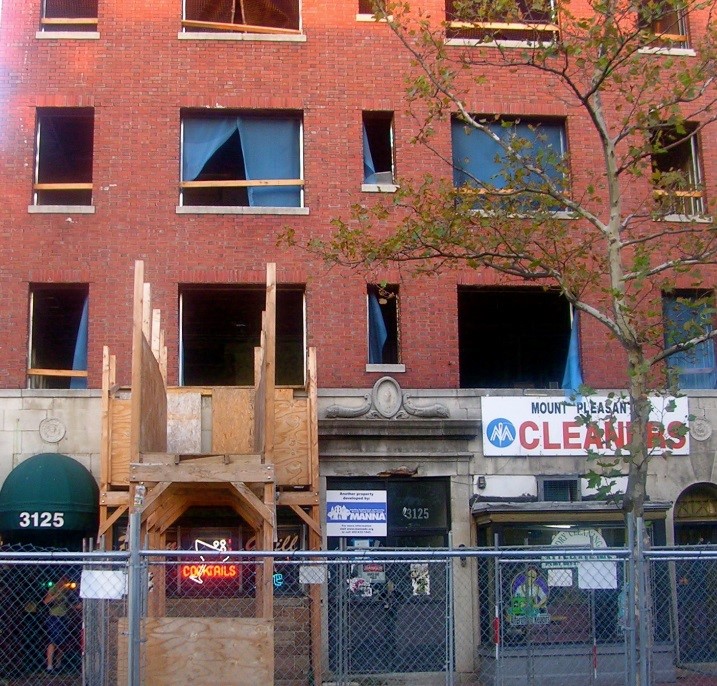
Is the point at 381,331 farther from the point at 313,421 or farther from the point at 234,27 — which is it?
the point at 234,27

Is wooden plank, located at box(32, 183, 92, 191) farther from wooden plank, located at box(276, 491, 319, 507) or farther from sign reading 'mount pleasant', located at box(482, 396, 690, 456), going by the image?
sign reading 'mount pleasant', located at box(482, 396, 690, 456)

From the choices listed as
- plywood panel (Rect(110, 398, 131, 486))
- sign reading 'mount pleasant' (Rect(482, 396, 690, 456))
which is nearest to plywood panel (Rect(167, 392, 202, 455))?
plywood panel (Rect(110, 398, 131, 486))

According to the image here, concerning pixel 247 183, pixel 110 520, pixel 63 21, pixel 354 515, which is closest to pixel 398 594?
pixel 354 515

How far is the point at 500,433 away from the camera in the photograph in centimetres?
1967

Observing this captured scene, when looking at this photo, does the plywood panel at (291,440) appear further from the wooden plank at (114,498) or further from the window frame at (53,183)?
the window frame at (53,183)

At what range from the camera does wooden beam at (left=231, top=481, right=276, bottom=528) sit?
45.0 ft

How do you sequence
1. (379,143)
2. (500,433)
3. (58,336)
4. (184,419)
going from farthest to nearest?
(379,143) < (58,336) < (500,433) < (184,419)

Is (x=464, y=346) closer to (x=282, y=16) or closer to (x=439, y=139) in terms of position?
(x=439, y=139)

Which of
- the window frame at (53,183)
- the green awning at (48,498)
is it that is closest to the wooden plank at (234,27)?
the window frame at (53,183)

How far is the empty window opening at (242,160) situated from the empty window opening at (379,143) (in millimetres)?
1335

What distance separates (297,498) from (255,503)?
374cm

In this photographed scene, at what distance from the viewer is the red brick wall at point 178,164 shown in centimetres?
1956

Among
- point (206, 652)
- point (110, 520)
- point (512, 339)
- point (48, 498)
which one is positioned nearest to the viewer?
point (206, 652)

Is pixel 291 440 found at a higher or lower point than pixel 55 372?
lower
